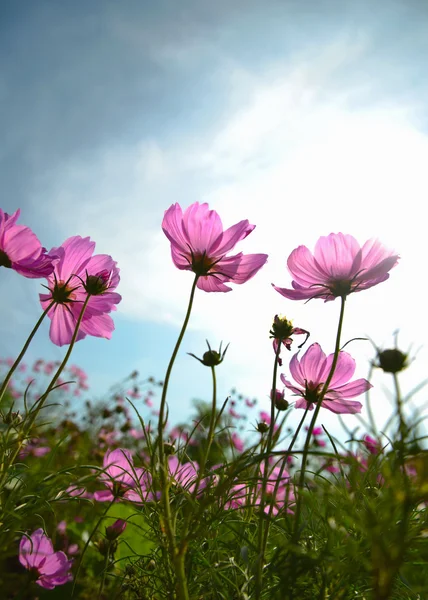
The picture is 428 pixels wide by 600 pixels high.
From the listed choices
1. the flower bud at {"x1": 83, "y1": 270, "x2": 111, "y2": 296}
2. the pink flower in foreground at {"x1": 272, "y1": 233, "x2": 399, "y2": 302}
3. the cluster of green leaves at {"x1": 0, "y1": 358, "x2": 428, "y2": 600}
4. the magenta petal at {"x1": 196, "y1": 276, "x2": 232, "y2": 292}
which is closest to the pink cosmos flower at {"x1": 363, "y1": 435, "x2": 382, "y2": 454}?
the cluster of green leaves at {"x1": 0, "y1": 358, "x2": 428, "y2": 600}

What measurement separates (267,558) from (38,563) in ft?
1.23

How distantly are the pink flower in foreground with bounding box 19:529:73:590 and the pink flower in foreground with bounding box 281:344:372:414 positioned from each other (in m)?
0.47

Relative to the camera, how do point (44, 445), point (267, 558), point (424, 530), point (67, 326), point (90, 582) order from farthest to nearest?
point (44, 445), point (90, 582), point (67, 326), point (267, 558), point (424, 530)

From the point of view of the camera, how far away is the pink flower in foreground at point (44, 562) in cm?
73

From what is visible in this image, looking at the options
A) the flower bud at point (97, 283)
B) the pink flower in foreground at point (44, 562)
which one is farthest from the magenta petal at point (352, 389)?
the pink flower in foreground at point (44, 562)

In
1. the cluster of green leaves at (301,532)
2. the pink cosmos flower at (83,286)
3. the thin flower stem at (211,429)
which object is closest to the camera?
the cluster of green leaves at (301,532)

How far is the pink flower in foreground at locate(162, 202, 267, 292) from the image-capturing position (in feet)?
2.39

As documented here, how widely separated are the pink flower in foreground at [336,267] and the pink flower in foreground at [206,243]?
0.06 metres

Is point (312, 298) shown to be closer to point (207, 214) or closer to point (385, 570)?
point (207, 214)

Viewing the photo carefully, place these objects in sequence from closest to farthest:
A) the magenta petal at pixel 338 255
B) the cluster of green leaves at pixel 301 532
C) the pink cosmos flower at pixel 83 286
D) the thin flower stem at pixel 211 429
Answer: the cluster of green leaves at pixel 301 532, the thin flower stem at pixel 211 429, the magenta petal at pixel 338 255, the pink cosmos flower at pixel 83 286

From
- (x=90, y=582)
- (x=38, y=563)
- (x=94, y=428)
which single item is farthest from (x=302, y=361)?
(x=94, y=428)

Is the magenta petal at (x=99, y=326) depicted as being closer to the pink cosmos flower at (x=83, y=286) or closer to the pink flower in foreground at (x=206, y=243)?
the pink cosmos flower at (x=83, y=286)

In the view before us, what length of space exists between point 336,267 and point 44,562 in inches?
26.1

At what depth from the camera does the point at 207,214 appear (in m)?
0.74
